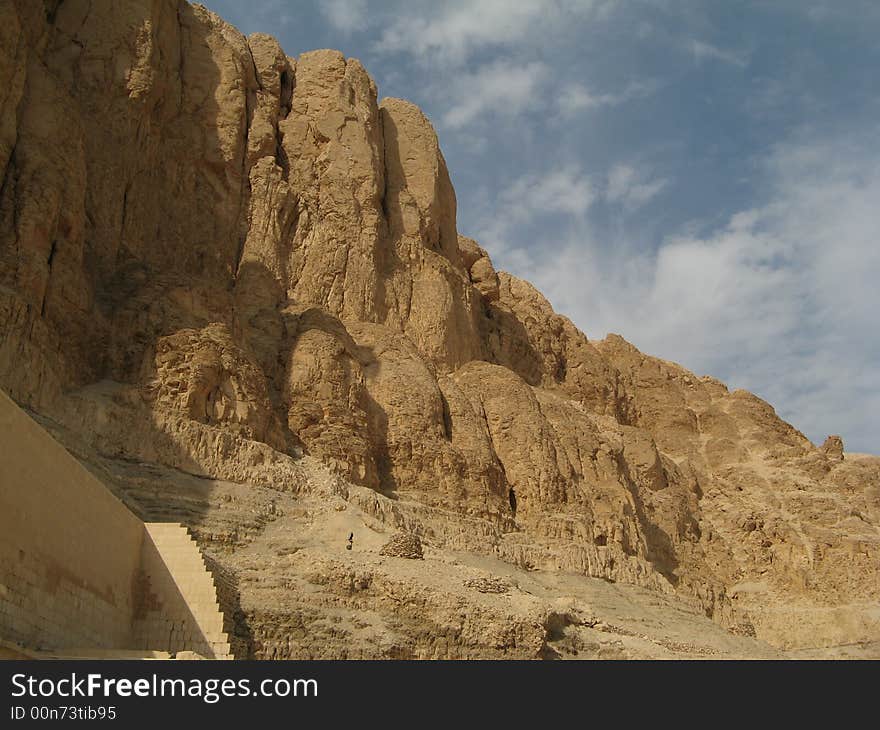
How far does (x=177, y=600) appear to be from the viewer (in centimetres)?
2364

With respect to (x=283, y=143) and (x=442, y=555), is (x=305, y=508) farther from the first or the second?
(x=283, y=143)

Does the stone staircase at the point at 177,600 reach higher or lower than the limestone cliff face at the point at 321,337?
lower

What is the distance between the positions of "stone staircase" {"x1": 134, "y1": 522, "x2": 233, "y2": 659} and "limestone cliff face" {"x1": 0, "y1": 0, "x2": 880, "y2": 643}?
904 centimetres

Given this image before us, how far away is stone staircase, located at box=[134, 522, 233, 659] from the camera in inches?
913

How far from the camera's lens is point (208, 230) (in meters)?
47.7

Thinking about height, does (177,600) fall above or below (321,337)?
below

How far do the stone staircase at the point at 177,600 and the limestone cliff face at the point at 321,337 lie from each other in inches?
356

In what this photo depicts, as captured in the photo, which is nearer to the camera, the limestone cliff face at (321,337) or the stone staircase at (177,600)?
the stone staircase at (177,600)

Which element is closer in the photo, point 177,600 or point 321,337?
point 177,600

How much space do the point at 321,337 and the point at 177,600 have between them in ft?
66.2

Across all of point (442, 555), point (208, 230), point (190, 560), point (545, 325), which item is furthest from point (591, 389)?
point (190, 560)

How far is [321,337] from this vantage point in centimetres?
4297

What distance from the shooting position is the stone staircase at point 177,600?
23188mm

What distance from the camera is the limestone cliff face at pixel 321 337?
3534 cm
